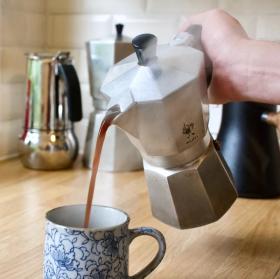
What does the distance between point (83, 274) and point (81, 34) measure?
2.67 feet

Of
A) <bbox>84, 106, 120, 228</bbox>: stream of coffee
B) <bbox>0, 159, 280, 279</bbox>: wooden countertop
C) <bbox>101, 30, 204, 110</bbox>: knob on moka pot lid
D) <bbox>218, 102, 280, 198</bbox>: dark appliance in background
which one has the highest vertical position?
<bbox>101, 30, 204, 110</bbox>: knob on moka pot lid

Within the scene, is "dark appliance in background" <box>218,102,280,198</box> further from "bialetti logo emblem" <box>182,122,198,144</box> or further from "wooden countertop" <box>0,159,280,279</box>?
"bialetti logo emblem" <box>182,122,198,144</box>

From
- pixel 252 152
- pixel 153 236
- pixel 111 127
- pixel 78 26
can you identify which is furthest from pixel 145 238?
pixel 78 26

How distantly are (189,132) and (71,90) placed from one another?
19.4 inches

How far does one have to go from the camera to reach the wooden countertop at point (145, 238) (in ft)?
1.85

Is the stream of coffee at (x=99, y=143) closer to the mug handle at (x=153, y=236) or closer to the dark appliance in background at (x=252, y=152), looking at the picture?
the mug handle at (x=153, y=236)

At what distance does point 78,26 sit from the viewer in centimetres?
118

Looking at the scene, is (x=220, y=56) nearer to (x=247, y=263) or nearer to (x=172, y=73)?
(x=172, y=73)

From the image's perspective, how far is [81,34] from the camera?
118 cm

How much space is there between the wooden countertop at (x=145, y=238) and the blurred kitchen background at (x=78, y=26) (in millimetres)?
218

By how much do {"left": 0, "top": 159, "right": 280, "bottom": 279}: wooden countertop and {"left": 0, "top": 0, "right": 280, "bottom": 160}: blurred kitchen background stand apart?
22 cm

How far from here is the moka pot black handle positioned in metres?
0.97

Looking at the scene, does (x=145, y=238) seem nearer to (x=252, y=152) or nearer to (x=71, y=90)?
(x=252, y=152)

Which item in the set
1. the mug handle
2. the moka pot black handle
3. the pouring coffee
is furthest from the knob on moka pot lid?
the moka pot black handle
